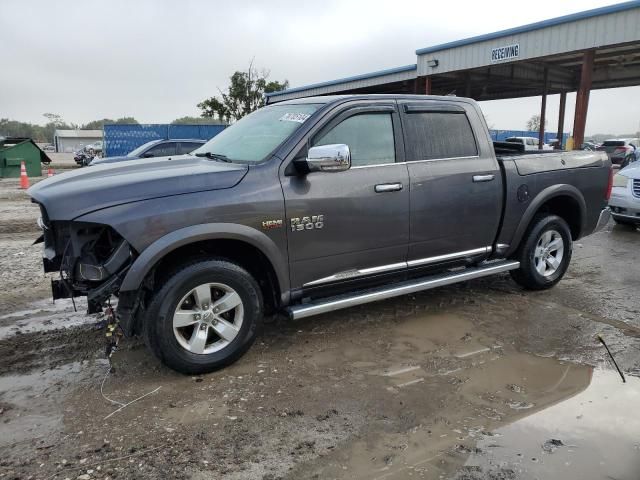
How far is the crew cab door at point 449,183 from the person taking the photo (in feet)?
14.3

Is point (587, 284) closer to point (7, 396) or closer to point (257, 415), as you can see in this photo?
point (257, 415)

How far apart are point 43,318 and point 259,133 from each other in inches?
107

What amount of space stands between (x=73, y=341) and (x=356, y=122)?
9.80 ft

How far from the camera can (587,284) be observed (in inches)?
231

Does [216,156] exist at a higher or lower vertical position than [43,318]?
higher

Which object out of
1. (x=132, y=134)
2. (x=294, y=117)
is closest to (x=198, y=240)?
(x=294, y=117)

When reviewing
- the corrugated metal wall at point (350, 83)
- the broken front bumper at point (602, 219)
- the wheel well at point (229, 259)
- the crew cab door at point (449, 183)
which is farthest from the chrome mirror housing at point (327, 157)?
the corrugated metal wall at point (350, 83)

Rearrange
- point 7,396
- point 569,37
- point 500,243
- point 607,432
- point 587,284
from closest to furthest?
point 607,432
point 7,396
point 500,243
point 587,284
point 569,37

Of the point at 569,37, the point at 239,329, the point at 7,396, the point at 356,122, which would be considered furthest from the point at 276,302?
the point at 569,37

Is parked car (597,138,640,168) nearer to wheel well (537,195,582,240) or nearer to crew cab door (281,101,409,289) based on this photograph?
wheel well (537,195,582,240)

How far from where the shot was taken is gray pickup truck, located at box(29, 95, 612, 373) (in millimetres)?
3303

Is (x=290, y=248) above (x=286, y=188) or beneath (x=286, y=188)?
beneath

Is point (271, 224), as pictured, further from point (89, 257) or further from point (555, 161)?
point (555, 161)

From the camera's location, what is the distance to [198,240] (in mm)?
3371
